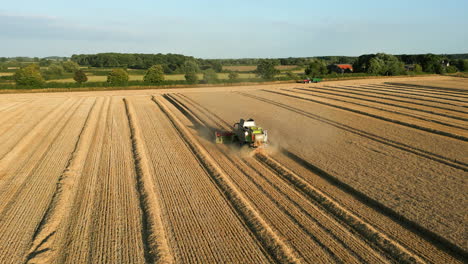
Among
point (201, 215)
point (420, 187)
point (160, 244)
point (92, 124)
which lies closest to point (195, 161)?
point (201, 215)

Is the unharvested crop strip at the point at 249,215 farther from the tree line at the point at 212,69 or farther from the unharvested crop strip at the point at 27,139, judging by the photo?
the tree line at the point at 212,69

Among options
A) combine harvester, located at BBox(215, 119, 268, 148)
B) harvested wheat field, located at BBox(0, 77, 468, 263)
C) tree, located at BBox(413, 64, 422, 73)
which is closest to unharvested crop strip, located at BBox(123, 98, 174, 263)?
harvested wheat field, located at BBox(0, 77, 468, 263)

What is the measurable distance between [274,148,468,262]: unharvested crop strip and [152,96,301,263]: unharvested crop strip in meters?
4.51

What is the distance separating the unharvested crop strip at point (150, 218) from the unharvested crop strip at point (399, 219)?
8.09 m

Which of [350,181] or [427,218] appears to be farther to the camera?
A: [350,181]

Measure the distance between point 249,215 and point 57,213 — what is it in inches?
294

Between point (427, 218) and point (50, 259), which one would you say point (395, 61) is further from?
point (50, 259)

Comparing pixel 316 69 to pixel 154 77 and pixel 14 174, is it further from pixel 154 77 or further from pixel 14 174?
pixel 14 174

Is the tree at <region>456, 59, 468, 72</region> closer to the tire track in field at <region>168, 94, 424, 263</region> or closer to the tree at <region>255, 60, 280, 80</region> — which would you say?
the tree at <region>255, 60, 280, 80</region>

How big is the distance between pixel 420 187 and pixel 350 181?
2.96 meters

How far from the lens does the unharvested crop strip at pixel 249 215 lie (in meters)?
9.44

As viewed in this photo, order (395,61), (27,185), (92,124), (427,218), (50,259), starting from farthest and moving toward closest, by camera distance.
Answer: (395,61), (92,124), (27,185), (427,218), (50,259)

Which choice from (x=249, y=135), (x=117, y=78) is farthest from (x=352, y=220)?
(x=117, y=78)

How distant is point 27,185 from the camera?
14789 millimetres
